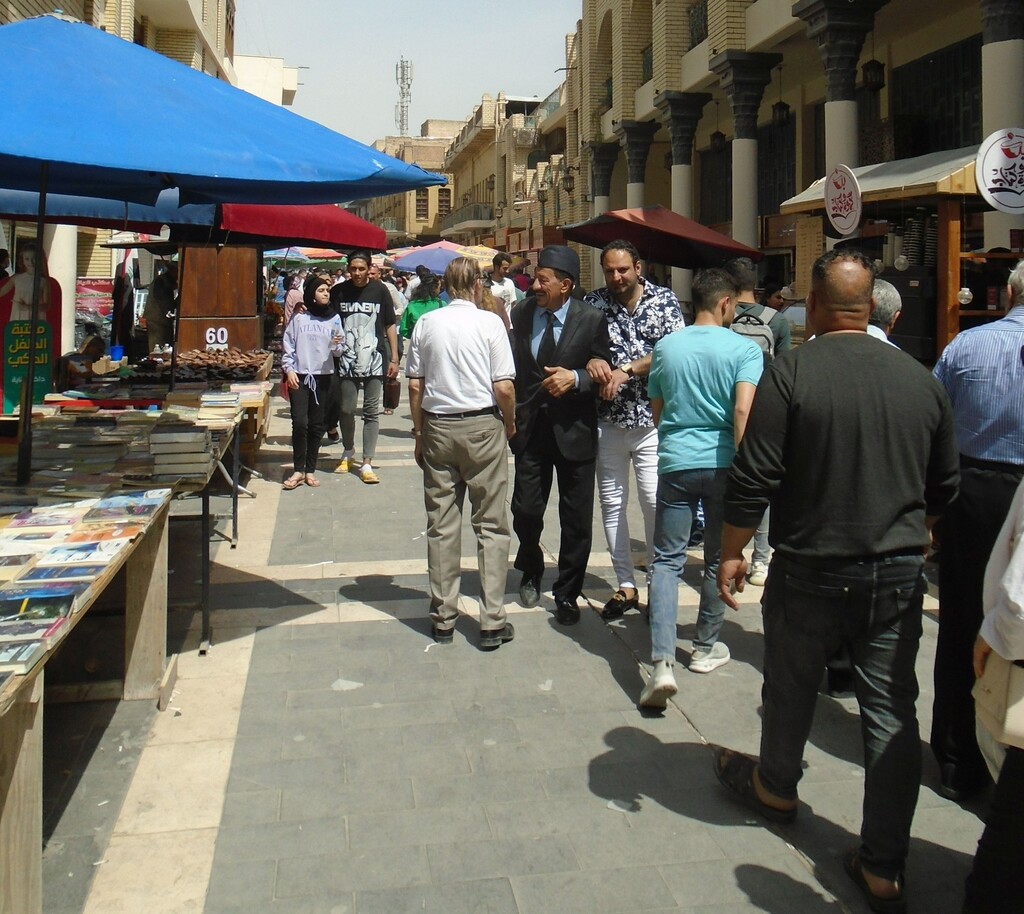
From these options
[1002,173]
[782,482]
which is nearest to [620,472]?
[782,482]

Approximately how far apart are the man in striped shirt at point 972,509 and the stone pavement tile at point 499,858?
1456mm

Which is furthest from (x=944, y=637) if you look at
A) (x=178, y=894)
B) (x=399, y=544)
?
(x=399, y=544)

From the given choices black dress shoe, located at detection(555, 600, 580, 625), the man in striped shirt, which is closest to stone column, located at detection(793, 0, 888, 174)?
black dress shoe, located at detection(555, 600, 580, 625)

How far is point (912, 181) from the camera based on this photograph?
9.54 metres

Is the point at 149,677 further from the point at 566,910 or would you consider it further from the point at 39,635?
the point at 566,910

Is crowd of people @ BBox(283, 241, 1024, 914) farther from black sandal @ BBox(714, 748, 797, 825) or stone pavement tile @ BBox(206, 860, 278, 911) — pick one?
stone pavement tile @ BBox(206, 860, 278, 911)

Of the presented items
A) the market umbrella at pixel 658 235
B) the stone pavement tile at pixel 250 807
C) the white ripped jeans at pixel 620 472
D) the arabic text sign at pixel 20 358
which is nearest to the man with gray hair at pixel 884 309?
the white ripped jeans at pixel 620 472

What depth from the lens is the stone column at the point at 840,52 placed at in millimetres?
15672

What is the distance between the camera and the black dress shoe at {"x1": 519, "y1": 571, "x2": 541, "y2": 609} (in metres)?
6.15

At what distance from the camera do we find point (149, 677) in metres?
4.65

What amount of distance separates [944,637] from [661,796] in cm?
119

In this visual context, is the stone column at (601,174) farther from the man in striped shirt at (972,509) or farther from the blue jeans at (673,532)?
the man in striped shirt at (972,509)

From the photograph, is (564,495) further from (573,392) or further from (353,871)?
(353,871)

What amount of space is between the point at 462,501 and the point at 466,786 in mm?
1828
